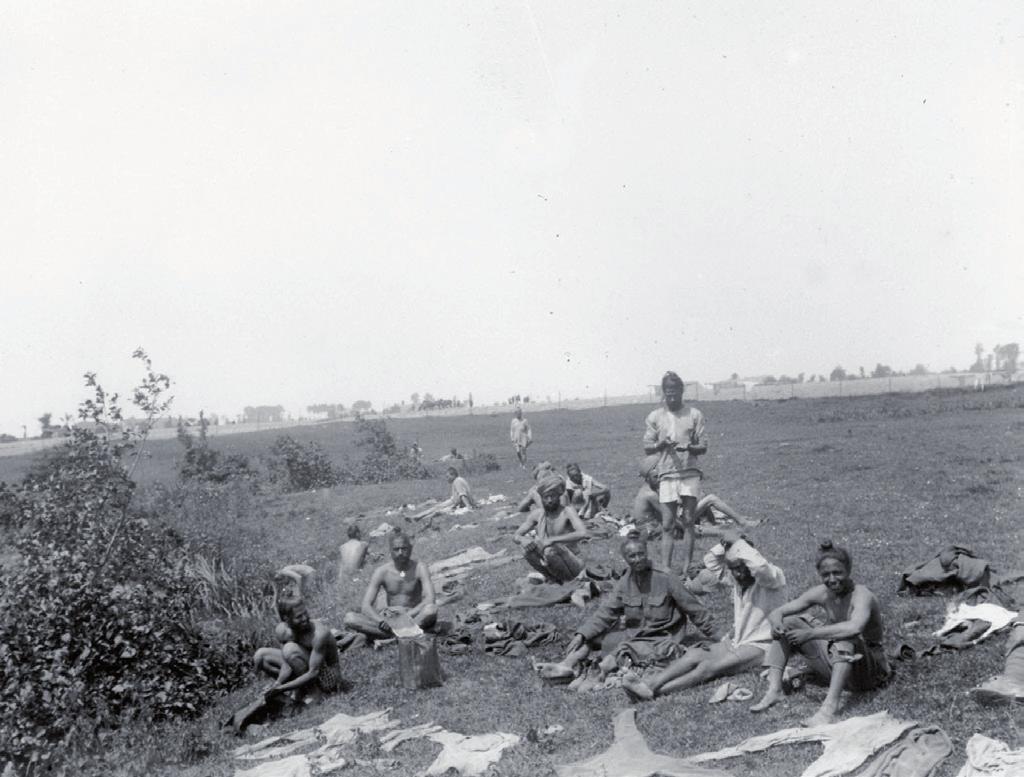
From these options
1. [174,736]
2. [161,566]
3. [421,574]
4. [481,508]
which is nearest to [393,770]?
[174,736]

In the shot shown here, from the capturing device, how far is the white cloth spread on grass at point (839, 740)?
4688mm

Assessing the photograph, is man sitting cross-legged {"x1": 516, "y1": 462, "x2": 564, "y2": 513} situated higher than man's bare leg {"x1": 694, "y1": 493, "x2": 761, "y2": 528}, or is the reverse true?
man sitting cross-legged {"x1": 516, "y1": 462, "x2": 564, "y2": 513}

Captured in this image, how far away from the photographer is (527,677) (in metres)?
7.30

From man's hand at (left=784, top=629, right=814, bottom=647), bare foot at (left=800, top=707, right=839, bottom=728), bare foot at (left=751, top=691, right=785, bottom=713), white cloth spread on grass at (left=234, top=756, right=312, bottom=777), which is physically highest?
man's hand at (left=784, top=629, right=814, bottom=647)

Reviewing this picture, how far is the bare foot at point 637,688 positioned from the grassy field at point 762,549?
7 centimetres

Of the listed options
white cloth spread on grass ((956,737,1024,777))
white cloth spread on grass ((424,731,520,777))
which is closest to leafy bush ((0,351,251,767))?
white cloth spread on grass ((424,731,520,777))

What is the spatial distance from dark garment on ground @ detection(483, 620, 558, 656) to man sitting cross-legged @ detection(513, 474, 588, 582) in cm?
148

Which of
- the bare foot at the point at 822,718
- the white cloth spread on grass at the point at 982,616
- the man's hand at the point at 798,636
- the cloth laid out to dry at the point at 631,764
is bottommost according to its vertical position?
the cloth laid out to dry at the point at 631,764

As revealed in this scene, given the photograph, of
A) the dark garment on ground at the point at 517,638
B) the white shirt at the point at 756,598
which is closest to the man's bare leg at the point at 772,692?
the white shirt at the point at 756,598

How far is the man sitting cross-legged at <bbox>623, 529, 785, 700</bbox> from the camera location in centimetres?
637

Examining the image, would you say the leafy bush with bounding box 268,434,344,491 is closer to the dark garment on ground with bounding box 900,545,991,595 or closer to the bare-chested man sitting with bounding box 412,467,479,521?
the bare-chested man sitting with bounding box 412,467,479,521

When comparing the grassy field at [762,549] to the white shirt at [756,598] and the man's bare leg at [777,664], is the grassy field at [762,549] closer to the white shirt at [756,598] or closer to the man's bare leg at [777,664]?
the man's bare leg at [777,664]

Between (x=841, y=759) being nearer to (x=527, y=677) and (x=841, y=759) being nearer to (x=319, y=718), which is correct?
(x=527, y=677)

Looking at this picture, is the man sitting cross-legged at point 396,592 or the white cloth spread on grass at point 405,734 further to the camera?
the man sitting cross-legged at point 396,592
